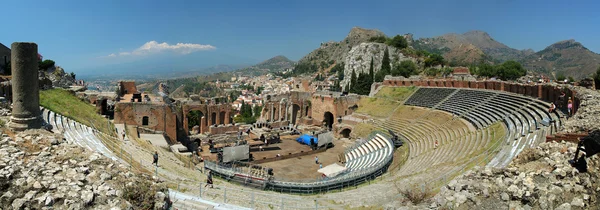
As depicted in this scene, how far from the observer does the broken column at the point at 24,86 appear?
12383 millimetres

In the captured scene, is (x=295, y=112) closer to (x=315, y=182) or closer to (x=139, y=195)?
(x=315, y=182)

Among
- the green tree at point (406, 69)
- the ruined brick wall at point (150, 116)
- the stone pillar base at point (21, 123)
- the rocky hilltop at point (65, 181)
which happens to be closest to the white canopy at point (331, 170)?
the ruined brick wall at point (150, 116)

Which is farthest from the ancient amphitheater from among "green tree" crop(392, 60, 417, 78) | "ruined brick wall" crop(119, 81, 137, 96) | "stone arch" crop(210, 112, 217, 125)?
"green tree" crop(392, 60, 417, 78)

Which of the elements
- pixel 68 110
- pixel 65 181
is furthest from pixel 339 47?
pixel 65 181

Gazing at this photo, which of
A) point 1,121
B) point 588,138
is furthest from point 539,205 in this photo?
point 1,121

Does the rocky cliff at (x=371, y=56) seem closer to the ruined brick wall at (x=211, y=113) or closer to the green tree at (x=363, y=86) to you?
the green tree at (x=363, y=86)

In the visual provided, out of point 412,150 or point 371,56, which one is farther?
point 371,56

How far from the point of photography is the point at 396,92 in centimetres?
4009

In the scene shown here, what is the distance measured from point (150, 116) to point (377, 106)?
918 inches

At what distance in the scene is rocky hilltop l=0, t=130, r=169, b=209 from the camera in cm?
738

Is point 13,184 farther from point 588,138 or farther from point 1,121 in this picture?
point 588,138

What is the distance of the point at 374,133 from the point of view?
29.4m

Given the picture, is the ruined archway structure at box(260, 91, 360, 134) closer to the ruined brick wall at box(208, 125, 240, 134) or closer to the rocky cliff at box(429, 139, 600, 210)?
the ruined brick wall at box(208, 125, 240, 134)

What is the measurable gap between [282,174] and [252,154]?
5.98 metres
